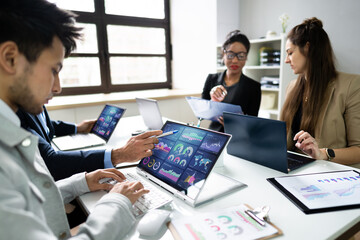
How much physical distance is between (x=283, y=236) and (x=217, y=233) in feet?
0.60

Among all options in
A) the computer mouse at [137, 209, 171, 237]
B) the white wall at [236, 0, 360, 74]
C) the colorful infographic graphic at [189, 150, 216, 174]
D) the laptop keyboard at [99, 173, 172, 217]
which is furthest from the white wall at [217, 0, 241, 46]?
the computer mouse at [137, 209, 171, 237]

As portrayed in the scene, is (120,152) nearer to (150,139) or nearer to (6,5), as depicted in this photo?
(150,139)

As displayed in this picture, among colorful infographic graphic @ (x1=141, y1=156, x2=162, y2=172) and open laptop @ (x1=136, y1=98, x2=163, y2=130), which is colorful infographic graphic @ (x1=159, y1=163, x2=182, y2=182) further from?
open laptop @ (x1=136, y1=98, x2=163, y2=130)

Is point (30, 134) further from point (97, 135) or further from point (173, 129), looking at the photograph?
point (97, 135)

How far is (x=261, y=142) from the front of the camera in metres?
1.14

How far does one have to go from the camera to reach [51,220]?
72 centimetres

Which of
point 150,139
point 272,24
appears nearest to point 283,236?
point 150,139

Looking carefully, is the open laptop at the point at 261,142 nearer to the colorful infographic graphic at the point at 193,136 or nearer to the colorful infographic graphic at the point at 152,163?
the colorful infographic graphic at the point at 193,136

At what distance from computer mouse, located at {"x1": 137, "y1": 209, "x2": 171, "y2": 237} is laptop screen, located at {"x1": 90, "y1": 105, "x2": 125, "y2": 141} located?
3.46 ft

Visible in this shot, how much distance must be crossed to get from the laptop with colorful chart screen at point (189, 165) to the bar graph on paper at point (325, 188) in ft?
0.69

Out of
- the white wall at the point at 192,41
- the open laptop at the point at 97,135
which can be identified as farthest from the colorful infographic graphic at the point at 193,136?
the white wall at the point at 192,41

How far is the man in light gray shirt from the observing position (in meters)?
0.48

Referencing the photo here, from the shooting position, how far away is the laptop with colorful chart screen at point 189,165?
87 cm

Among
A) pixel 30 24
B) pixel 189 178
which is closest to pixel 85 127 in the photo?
pixel 189 178
